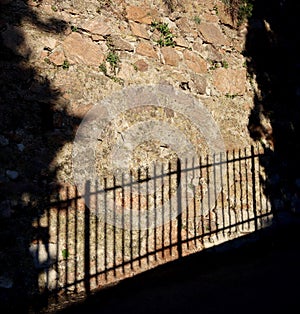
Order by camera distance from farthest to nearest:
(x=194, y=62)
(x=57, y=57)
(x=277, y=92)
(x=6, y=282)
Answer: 1. (x=277, y=92)
2. (x=194, y=62)
3. (x=57, y=57)
4. (x=6, y=282)

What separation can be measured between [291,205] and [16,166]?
4.29 metres

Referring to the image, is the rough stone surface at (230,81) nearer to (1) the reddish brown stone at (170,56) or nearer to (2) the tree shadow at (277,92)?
(2) the tree shadow at (277,92)

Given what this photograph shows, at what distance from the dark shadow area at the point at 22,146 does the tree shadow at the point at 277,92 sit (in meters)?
3.34

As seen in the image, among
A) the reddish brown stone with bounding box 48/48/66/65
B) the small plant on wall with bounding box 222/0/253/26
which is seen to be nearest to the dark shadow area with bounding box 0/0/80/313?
the reddish brown stone with bounding box 48/48/66/65

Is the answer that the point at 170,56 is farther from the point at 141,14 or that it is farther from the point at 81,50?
the point at 81,50

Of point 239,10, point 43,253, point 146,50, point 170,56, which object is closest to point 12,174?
point 43,253

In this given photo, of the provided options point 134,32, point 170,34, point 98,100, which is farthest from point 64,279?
point 170,34

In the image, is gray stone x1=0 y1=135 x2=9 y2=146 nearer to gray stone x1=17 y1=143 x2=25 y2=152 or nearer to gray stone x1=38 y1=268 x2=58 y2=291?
gray stone x1=17 y1=143 x2=25 y2=152

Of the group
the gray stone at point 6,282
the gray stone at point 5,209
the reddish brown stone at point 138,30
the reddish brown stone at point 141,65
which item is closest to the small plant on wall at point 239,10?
the reddish brown stone at point 138,30

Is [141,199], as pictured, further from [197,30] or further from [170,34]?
[197,30]

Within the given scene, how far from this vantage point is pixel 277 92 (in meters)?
7.00

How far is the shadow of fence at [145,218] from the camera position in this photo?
4457 millimetres

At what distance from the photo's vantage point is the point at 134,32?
5.82 metres

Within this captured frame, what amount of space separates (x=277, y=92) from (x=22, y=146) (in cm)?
456
